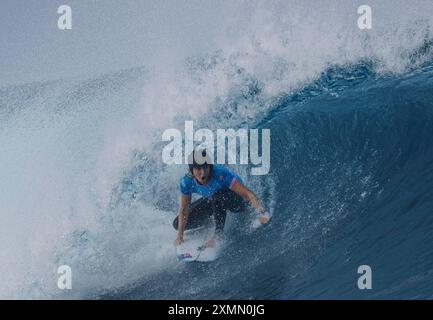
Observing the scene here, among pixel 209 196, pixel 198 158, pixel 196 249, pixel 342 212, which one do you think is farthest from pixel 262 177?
pixel 198 158

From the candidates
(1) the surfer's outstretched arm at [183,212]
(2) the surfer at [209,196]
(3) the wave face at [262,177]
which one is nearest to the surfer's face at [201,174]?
(2) the surfer at [209,196]

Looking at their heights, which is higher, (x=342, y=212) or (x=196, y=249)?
(x=342, y=212)

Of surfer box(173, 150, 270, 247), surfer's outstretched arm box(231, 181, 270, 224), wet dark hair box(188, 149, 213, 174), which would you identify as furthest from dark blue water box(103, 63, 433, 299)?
wet dark hair box(188, 149, 213, 174)

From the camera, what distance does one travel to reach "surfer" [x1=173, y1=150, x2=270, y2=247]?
401 cm

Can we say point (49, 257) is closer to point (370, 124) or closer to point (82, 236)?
point (82, 236)

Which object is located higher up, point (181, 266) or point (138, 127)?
point (138, 127)

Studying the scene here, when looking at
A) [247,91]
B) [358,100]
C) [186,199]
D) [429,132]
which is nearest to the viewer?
[186,199]

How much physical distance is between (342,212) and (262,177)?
2.88 ft

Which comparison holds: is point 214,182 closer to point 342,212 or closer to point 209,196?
point 209,196

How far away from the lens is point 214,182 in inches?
166

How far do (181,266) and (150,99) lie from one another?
8.81 feet

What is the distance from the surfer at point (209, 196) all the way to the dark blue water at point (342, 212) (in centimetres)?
20

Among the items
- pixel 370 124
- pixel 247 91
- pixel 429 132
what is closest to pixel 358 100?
pixel 370 124
